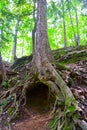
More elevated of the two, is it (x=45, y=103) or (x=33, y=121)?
(x=45, y=103)

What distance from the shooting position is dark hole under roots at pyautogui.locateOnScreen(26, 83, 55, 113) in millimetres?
5861

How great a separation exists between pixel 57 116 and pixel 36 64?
177cm

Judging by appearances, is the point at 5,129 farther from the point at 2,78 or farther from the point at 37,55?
the point at 2,78

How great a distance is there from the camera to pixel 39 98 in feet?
20.6

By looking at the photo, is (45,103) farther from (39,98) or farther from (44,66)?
(44,66)

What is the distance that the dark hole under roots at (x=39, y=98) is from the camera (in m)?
5.86

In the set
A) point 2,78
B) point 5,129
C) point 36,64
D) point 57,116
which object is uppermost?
point 36,64

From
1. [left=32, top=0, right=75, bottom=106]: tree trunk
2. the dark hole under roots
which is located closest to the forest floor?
the dark hole under roots

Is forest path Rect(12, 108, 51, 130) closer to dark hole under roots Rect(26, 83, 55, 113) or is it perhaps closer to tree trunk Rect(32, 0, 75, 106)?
dark hole under roots Rect(26, 83, 55, 113)

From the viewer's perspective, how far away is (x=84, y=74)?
6504 millimetres

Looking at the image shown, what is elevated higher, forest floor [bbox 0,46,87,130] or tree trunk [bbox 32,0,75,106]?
tree trunk [bbox 32,0,75,106]

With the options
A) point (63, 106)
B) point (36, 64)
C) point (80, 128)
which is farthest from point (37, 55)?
point (80, 128)

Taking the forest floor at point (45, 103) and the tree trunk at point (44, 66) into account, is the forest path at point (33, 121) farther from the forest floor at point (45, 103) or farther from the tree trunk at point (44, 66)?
the tree trunk at point (44, 66)

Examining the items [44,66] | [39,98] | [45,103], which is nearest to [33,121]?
[45,103]
